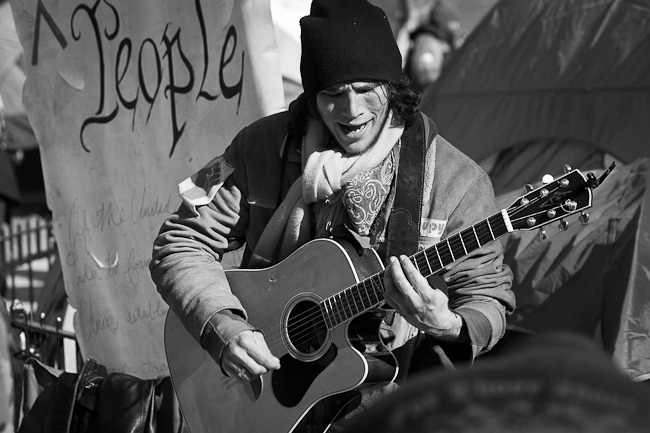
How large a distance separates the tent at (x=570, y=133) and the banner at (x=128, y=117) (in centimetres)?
131

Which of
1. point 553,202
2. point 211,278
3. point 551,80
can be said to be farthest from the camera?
point 551,80

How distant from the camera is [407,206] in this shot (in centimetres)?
296

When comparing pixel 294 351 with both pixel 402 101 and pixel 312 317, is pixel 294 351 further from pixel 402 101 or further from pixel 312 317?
pixel 402 101

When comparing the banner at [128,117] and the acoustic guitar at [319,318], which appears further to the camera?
the banner at [128,117]

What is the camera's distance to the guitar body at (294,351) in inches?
116

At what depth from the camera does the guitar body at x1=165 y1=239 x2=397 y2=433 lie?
116 inches

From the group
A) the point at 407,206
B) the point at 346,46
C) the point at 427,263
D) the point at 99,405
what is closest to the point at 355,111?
the point at 346,46

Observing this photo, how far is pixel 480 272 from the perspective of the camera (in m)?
2.90

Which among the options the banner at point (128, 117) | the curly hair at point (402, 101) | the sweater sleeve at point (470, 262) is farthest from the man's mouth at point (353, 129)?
the banner at point (128, 117)

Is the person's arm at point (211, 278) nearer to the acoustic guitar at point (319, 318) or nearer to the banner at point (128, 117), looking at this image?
the acoustic guitar at point (319, 318)

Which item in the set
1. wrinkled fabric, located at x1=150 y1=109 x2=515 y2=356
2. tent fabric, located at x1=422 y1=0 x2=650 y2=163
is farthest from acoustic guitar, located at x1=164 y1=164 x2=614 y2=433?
tent fabric, located at x1=422 y1=0 x2=650 y2=163

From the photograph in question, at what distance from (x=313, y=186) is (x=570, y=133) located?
7.93 ft

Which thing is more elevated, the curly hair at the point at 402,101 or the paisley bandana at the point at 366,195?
the curly hair at the point at 402,101

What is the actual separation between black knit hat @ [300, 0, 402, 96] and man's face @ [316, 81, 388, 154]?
34 millimetres
